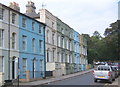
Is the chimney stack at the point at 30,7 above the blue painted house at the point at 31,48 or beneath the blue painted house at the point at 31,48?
above

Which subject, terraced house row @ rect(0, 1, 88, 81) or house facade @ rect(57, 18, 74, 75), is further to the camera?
house facade @ rect(57, 18, 74, 75)

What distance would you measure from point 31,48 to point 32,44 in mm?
780

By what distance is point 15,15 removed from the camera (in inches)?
→ 1074

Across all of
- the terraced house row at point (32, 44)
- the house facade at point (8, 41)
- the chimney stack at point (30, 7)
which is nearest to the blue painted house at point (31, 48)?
the terraced house row at point (32, 44)

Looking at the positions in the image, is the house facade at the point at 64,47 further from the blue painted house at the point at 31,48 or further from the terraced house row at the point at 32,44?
the blue painted house at the point at 31,48

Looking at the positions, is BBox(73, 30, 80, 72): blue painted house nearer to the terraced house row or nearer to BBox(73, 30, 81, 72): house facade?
BBox(73, 30, 81, 72): house facade

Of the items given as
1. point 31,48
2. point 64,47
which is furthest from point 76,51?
point 31,48

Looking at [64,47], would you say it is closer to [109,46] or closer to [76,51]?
[76,51]

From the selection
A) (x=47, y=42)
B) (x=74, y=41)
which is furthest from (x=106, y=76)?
(x=74, y=41)

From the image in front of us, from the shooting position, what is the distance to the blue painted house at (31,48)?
2806cm

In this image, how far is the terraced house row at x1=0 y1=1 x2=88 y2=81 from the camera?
25.1m

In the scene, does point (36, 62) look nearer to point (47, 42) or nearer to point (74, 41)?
point (47, 42)

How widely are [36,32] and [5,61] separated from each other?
908 centimetres

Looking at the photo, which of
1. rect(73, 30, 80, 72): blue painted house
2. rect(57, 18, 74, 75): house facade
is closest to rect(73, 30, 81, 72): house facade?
rect(73, 30, 80, 72): blue painted house
